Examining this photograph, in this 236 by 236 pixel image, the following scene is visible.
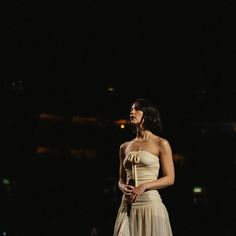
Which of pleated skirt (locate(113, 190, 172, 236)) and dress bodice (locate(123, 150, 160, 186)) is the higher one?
dress bodice (locate(123, 150, 160, 186))

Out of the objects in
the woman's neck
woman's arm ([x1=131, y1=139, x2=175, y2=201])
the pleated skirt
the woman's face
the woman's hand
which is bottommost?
the pleated skirt

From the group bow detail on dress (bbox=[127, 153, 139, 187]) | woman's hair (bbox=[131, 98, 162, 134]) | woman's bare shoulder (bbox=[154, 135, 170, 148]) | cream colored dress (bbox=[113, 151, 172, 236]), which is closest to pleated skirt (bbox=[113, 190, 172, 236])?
cream colored dress (bbox=[113, 151, 172, 236])

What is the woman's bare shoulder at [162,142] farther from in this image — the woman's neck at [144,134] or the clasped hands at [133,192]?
the clasped hands at [133,192]

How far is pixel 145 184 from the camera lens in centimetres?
269

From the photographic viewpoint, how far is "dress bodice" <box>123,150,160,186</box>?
9.12 feet

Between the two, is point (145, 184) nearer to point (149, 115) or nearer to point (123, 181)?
point (123, 181)

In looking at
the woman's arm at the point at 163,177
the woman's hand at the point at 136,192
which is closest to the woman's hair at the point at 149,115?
the woman's arm at the point at 163,177

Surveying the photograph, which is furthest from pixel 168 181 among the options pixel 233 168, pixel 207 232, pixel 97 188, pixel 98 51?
pixel 233 168

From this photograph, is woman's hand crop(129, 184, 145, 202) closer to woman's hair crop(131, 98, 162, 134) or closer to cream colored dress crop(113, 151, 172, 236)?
cream colored dress crop(113, 151, 172, 236)

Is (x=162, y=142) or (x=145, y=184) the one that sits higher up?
(x=162, y=142)

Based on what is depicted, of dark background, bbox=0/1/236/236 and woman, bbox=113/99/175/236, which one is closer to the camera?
woman, bbox=113/99/175/236

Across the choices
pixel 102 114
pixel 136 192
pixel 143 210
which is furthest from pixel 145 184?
pixel 102 114

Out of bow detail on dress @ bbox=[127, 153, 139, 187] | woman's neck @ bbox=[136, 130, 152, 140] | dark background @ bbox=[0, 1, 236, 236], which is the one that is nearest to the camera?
bow detail on dress @ bbox=[127, 153, 139, 187]

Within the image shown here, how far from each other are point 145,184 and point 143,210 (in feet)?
0.63
